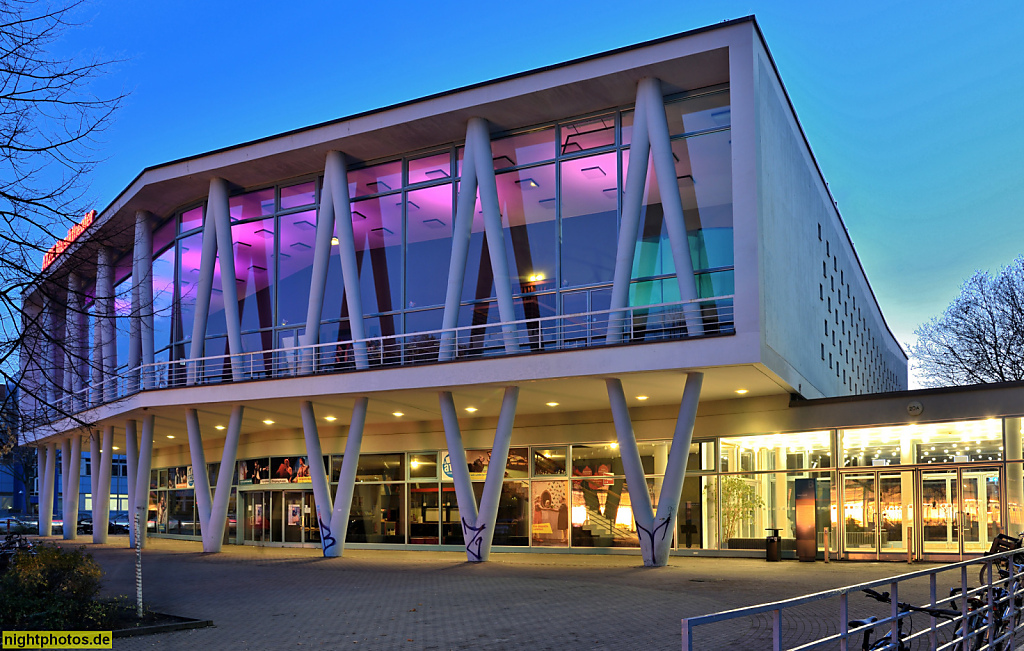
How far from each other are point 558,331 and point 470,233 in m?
3.64

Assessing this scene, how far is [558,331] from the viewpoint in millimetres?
23219

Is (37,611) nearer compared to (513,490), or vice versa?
(37,611)

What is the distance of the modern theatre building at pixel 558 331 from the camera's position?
21.2 metres

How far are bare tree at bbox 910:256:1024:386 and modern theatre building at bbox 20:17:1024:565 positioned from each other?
18.0 metres

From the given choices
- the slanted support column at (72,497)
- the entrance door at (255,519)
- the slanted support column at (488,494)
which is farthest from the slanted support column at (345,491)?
the slanted support column at (72,497)

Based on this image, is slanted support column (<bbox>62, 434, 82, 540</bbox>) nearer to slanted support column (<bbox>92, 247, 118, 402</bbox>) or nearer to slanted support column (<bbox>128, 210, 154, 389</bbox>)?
slanted support column (<bbox>92, 247, 118, 402</bbox>)

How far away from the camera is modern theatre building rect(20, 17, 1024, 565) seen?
69.6 feet

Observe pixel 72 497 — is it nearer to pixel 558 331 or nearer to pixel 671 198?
pixel 558 331

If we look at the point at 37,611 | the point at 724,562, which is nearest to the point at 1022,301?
the point at 724,562

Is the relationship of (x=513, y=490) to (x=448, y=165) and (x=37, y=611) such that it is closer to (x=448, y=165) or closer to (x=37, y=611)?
(x=448, y=165)

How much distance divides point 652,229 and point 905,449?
855 cm

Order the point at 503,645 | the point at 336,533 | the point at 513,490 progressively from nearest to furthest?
the point at 503,645, the point at 336,533, the point at 513,490

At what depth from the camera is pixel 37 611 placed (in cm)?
1152

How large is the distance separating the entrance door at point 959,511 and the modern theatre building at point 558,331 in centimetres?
6
